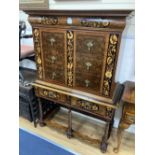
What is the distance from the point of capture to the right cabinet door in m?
1.29

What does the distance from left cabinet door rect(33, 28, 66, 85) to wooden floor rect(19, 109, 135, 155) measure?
2.25 feet

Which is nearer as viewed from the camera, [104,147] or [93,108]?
[93,108]

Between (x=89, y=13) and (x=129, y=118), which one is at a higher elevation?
(x=89, y=13)

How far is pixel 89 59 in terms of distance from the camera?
137 cm

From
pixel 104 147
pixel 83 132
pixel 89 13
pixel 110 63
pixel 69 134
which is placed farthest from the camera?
pixel 83 132

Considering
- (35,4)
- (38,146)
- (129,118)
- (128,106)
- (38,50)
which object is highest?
(35,4)

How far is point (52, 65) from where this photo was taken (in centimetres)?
159

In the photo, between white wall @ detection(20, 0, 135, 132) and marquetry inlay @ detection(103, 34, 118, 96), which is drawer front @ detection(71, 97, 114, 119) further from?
white wall @ detection(20, 0, 135, 132)

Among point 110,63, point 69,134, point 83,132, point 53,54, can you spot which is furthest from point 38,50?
point 83,132

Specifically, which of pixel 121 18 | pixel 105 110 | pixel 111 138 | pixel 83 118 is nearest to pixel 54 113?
pixel 83 118

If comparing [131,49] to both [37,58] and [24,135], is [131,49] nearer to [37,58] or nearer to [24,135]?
[37,58]

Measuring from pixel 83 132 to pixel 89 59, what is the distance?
3.40 feet

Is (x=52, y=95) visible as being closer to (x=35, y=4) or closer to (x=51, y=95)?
(x=51, y=95)

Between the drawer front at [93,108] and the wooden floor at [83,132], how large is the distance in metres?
0.48
